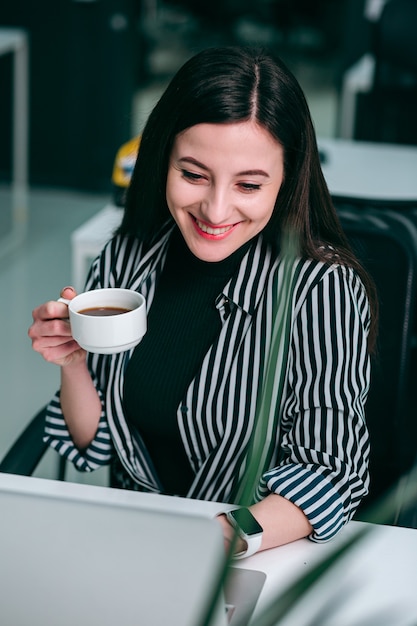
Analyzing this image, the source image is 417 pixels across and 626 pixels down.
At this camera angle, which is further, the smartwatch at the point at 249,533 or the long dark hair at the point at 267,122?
the long dark hair at the point at 267,122

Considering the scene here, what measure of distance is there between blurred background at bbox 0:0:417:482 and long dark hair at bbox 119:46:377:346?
1551 mm

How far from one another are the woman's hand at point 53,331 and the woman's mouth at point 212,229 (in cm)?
21

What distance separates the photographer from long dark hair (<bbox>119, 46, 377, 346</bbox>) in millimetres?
1222

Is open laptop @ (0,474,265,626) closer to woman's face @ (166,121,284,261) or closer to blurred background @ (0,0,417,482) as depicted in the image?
woman's face @ (166,121,284,261)

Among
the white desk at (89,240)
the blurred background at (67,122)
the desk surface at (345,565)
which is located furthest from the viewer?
the blurred background at (67,122)

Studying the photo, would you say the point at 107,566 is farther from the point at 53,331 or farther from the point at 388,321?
the point at 388,321

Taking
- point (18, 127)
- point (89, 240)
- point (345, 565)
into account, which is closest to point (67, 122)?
point (18, 127)

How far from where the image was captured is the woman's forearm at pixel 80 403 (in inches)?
53.2

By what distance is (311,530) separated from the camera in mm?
1133

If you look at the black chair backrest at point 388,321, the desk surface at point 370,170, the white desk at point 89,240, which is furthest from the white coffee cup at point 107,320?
the desk surface at point 370,170

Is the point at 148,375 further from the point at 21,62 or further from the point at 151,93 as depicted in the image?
the point at 151,93

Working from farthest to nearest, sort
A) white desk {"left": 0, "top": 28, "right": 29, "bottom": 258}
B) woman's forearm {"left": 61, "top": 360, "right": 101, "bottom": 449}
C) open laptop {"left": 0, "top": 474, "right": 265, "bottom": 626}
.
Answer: white desk {"left": 0, "top": 28, "right": 29, "bottom": 258} < woman's forearm {"left": 61, "top": 360, "right": 101, "bottom": 449} < open laptop {"left": 0, "top": 474, "right": 265, "bottom": 626}

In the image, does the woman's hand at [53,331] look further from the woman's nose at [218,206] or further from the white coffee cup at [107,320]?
the woman's nose at [218,206]

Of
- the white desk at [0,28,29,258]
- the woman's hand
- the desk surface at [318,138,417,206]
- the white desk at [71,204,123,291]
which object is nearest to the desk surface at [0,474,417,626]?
the woman's hand
